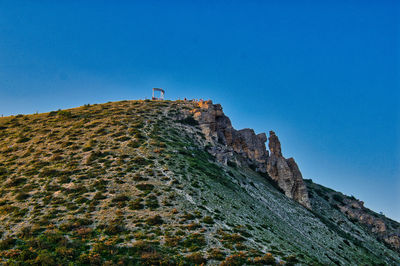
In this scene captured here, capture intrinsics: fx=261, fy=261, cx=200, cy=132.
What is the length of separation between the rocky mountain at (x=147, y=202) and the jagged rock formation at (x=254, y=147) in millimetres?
627

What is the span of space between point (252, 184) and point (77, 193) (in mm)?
39914

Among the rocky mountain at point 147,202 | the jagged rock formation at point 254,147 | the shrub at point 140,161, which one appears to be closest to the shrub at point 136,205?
the rocky mountain at point 147,202

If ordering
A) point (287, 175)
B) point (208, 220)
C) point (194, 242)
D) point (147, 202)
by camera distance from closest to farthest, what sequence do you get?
1. point (194, 242)
2. point (208, 220)
3. point (147, 202)
4. point (287, 175)

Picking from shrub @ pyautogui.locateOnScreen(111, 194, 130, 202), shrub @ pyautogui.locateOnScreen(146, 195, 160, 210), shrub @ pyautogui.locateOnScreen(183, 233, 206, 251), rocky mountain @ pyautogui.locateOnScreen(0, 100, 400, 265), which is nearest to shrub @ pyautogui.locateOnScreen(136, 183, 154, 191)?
rocky mountain @ pyautogui.locateOnScreen(0, 100, 400, 265)

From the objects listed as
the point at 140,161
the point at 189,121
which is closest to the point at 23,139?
the point at 140,161

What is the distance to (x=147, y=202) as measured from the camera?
3216 centimetres

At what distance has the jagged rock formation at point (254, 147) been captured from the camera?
261 feet

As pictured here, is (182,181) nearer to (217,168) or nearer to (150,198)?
(150,198)

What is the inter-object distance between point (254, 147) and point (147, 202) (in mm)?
64850

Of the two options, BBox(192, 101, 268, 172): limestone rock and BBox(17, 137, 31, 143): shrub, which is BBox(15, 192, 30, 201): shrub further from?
BBox(192, 101, 268, 172): limestone rock

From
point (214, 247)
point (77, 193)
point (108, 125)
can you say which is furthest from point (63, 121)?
point (214, 247)

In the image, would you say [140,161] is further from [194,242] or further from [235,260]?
[235,260]

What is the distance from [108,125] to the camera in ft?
207

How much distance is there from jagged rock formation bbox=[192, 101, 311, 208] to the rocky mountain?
63 centimetres
